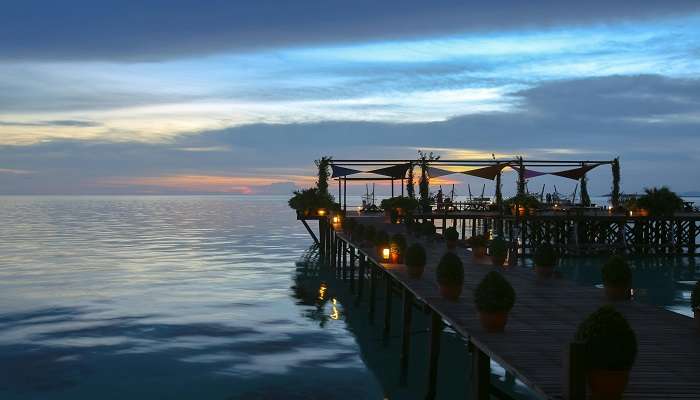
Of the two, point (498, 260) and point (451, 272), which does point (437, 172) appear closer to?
point (498, 260)

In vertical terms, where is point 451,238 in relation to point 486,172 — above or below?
below

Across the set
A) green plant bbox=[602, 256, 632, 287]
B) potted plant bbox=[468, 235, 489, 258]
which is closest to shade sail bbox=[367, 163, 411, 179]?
potted plant bbox=[468, 235, 489, 258]

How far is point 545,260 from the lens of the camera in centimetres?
2150

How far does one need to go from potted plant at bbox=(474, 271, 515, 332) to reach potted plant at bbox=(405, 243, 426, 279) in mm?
7376

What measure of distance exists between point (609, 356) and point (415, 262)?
11.9 metres

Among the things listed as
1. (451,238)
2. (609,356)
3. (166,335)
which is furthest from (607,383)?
(451,238)

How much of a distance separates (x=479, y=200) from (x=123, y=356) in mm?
45209

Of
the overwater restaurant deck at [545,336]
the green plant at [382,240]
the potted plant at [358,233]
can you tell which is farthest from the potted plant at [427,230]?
the green plant at [382,240]

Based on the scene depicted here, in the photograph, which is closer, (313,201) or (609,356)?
(609,356)

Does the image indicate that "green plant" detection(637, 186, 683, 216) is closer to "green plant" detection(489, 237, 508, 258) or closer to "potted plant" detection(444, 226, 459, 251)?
"potted plant" detection(444, 226, 459, 251)

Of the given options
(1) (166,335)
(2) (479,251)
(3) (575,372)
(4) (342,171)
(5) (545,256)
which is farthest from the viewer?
(4) (342,171)

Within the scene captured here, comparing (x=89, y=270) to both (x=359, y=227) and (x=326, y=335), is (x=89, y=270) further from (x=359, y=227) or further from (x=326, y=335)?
(x=326, y=335)

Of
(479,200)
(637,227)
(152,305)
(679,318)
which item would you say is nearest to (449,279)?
(679,318)

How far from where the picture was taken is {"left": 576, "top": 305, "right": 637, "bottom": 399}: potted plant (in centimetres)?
925
